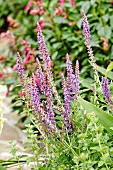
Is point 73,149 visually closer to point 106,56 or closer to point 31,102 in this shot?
point 31,102

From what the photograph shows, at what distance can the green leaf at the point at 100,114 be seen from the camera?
2.25 meters

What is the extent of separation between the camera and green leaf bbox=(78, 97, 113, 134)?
2.25 metres

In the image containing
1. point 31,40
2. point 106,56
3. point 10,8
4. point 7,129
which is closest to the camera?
point 106,56

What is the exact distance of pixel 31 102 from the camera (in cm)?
224

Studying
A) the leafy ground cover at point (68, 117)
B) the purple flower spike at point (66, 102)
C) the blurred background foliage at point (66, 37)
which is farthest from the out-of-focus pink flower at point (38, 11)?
the purple flower spike at point (66, 102)

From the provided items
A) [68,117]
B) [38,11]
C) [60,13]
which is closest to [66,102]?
[68,117]

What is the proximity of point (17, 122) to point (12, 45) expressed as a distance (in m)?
0.81

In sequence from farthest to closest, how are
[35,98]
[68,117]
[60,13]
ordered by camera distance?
[60,13], [68,117], [35,98]

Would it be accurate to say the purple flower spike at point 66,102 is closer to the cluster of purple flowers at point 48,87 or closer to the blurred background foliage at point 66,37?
the cluster of purple flowers at point 48,87

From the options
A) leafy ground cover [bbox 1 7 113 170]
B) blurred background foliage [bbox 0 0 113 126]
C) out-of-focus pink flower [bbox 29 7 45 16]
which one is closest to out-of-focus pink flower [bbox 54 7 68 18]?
blurred background foliage [bbox 0 0 113 126]

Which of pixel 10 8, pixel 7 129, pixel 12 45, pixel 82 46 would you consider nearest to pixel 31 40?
pixel 12 45

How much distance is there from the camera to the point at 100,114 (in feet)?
7.44

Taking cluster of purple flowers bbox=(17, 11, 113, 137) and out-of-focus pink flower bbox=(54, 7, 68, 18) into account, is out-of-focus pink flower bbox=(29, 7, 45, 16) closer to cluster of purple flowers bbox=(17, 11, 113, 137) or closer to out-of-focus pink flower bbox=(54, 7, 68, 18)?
out-of-focus pink flower bbox=(54, 7, 68, 18)

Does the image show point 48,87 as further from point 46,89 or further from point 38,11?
point 38,11
